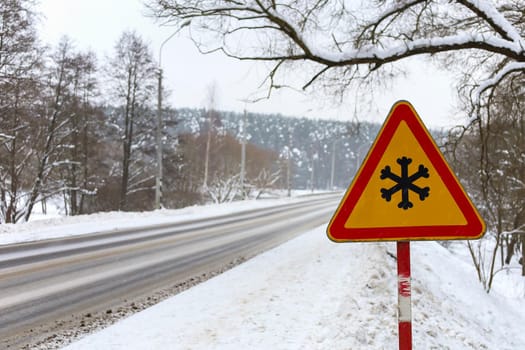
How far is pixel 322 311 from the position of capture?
4.76 m

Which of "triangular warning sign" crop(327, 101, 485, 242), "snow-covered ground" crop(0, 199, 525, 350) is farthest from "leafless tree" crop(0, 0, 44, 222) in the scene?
"triangular warning sign" crop(327, 101, 485, 242)

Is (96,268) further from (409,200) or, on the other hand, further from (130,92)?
(130,92)

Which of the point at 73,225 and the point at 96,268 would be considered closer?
the point at 96,268

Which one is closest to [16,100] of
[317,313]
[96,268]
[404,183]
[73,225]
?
[73,225]

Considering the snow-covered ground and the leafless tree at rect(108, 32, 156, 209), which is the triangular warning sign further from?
the leafless tree at rect(108, 32, 156, 209)

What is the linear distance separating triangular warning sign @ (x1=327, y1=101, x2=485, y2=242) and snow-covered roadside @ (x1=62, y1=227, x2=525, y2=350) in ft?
6.73

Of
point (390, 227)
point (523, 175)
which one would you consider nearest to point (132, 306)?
point (390, 227)

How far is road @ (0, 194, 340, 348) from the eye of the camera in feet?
16.5

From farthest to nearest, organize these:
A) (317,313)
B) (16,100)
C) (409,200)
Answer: (16,100) → (317,313) → (409,200)

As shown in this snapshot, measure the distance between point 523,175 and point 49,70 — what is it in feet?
69.4

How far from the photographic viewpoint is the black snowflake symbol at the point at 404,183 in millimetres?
2119

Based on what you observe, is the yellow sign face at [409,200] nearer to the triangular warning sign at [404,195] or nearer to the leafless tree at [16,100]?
the triangular warning sign at [404,195]

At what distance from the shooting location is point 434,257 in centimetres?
988

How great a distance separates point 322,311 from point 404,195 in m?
3.04
